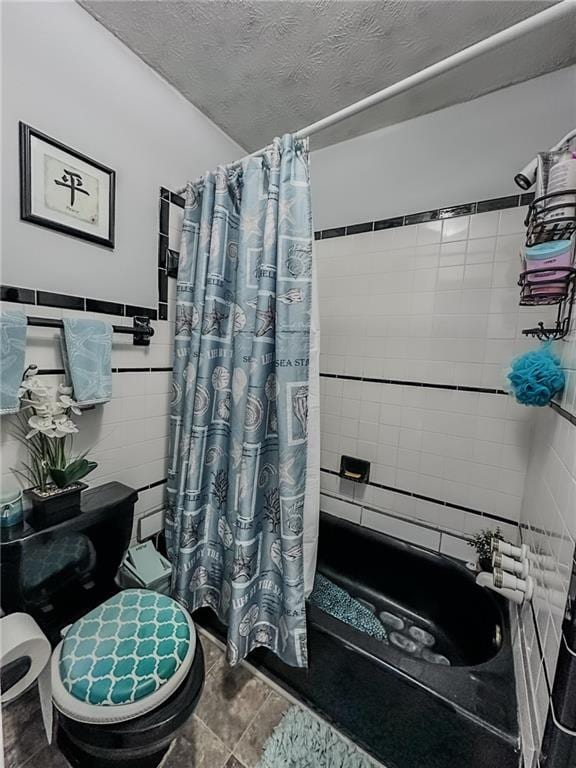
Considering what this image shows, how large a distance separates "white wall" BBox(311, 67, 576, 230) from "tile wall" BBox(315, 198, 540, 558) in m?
0.13

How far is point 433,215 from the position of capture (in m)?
1.49

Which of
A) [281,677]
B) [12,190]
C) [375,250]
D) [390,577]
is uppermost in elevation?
[375,250]

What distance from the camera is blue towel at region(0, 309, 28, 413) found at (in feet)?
3.08

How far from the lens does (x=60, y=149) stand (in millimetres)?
1086

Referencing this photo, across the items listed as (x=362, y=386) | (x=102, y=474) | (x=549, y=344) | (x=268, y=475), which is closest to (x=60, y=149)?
(x=102, y=474)


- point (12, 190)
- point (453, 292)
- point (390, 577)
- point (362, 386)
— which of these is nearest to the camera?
point (12, 190)

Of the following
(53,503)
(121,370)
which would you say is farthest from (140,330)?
(53,503)

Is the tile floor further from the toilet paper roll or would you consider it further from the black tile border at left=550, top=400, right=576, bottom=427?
the black tile border at left=550, top=400, right=576, bottom=427

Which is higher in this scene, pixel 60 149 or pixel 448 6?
pixel 448 6

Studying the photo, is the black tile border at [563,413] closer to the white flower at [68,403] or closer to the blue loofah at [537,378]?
the blue loofah at [537,378]

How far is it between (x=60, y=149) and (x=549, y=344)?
5.87ft

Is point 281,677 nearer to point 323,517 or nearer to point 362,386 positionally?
point 323,517

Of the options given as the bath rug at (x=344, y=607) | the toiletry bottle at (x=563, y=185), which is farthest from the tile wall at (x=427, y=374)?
the toiletry bottle at (x=563, y=185)

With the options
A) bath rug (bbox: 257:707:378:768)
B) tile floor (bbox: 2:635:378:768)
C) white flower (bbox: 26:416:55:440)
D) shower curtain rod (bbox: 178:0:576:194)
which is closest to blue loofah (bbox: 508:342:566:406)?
shower curtain rod (bbox: 178:0:576:194)
